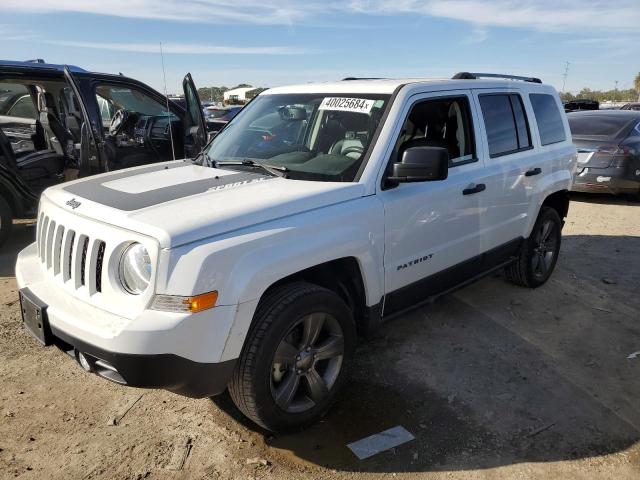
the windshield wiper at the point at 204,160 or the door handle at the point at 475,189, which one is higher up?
the windshield wiper at the point at 204,160

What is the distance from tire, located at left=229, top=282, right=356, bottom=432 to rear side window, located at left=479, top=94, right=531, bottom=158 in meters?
2.01

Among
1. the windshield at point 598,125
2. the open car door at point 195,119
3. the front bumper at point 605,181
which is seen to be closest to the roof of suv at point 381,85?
the open car door at point 195,119

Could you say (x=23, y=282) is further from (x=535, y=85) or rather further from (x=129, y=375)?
(x=535, y=85)

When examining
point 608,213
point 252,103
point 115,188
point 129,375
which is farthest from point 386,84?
point 608,213

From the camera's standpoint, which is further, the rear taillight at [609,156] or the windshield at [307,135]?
the rear taillight at [609,156]

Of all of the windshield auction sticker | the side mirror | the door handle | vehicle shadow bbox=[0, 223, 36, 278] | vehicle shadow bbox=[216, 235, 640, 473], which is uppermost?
the windshield auction sticker

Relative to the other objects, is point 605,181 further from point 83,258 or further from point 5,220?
point 5,220

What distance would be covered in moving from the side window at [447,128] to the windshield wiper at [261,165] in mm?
922

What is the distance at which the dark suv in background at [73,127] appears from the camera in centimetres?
585

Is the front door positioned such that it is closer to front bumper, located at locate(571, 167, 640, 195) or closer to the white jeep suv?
the white jeep suv

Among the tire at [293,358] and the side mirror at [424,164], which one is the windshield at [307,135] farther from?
the tire at [293,358]

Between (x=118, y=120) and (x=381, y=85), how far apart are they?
13.8 feet

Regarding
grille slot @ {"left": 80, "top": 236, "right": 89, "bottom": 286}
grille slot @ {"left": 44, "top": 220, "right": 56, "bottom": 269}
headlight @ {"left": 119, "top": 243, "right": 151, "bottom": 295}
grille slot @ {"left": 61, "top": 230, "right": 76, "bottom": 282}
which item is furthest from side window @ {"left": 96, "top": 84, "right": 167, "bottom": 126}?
headlight @ {"left": 119, "top": 243, "right": 151, "bottom": 295}

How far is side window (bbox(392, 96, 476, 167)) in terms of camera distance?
12.0ft
